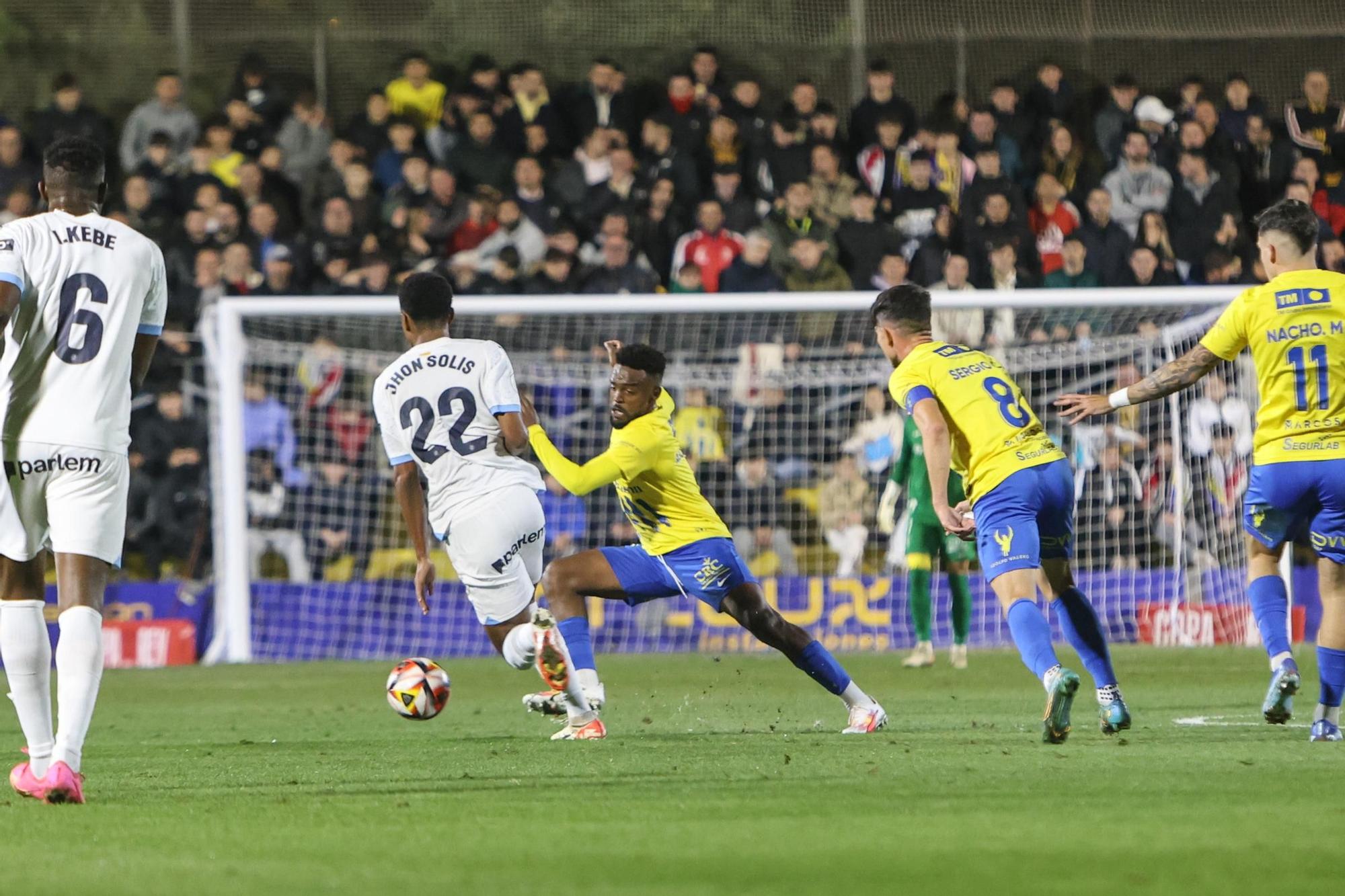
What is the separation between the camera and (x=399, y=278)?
17438 millimetres

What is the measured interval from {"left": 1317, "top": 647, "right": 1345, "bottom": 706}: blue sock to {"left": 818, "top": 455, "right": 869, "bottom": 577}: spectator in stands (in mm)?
8817

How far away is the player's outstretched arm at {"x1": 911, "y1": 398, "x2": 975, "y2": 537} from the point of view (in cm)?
754

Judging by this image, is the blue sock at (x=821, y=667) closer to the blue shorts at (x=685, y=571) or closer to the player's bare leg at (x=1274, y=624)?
the blue shorts at (x=685, y=571)

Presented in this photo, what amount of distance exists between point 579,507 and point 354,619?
94.2 inches

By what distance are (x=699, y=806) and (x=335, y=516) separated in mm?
11333

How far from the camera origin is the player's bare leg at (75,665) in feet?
20.1

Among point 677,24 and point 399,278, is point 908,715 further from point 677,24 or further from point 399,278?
point 677,24

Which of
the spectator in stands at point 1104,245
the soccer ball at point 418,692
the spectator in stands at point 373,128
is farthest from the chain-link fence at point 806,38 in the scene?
the soccer ball at point 418,692

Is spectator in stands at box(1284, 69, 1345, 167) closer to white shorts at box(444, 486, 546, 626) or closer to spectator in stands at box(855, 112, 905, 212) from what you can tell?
spectator in stands at box(855, 112, 905, 212)

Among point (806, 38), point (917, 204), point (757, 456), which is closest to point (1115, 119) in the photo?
point (917, 204)

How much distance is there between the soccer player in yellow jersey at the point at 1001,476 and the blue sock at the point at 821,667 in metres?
0.98

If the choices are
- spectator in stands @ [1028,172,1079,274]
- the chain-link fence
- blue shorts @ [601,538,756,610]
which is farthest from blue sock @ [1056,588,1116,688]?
the chain-link fence

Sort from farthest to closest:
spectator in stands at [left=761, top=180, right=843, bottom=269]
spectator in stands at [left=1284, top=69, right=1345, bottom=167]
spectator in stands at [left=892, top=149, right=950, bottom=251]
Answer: spectator in stands at [left=1284, top=69, right=1345, bottom=167]
spectator in stands at [left=892, top=149, right=950, bottom=251]
spectator in stands at [left=761, top=180, right=843, bottom=269]

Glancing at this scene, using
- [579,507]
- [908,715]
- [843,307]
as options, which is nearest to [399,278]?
[579,507]
